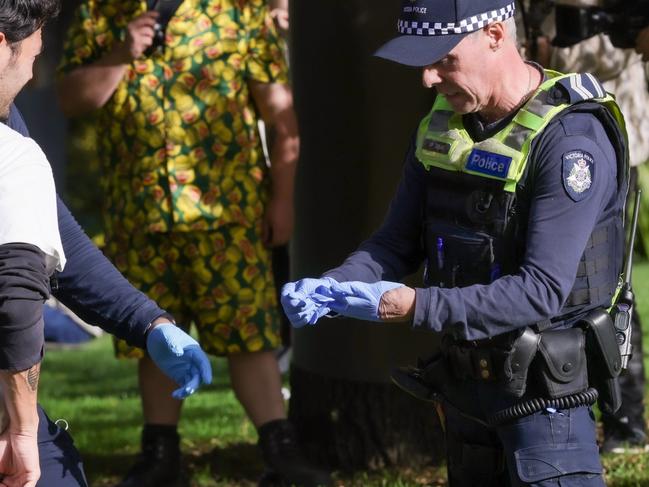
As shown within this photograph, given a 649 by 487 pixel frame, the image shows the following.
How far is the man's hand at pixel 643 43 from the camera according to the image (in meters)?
4.36

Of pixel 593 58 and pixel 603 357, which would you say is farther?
pixel 593 58

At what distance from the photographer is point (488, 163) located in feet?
10.3

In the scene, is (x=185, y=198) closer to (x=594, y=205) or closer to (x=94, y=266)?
(x=94, y=266)

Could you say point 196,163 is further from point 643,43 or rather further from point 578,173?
point 578,173

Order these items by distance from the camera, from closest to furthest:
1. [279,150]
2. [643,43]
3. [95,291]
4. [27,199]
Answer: [27,199]
[95,291]
[643,43]
[279,150]

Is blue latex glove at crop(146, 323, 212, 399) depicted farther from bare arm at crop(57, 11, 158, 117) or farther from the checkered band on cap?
bare arm at crop(57, 11, 158, 117)

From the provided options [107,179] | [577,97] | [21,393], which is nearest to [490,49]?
[577,97]

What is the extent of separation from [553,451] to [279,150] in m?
2.07

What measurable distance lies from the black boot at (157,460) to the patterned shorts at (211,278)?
0.34 metres

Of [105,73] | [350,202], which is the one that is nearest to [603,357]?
[350,202]

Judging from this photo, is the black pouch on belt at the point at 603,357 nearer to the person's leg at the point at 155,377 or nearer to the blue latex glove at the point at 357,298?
the blue latex glove at the point at 357,298

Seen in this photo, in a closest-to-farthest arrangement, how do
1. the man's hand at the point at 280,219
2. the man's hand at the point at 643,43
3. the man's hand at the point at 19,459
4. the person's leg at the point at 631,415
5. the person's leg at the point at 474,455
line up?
the man's hand at the point at 19,459 < the person's leg at the point at 474,455 < the man's hand at the point at 643,43 < the man's hand at the point at 280,219 < the person's leg at the point at 631,415

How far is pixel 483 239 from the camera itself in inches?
125

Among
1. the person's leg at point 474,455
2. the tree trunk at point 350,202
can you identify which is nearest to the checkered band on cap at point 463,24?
the person's leg at point 474,455
